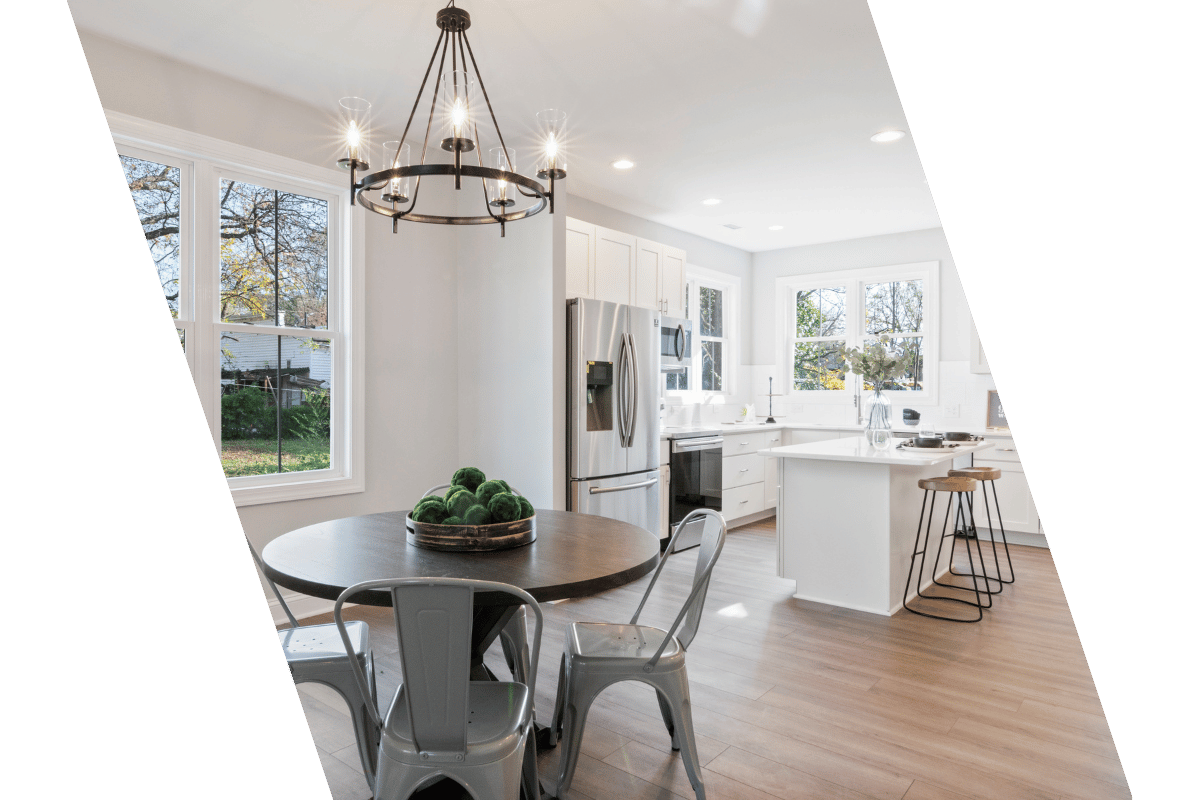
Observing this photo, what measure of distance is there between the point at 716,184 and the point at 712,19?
7.15 feet

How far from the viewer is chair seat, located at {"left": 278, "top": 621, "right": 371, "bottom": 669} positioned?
80.4 inches

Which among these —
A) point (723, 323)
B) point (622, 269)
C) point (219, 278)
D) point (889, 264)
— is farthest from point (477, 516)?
point (889, 264)

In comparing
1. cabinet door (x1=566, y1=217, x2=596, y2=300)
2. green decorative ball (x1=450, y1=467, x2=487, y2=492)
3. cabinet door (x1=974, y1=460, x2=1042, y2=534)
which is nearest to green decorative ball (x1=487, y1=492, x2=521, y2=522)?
green decorative ball (x1=450, y1=467, x2=487, y2=492)

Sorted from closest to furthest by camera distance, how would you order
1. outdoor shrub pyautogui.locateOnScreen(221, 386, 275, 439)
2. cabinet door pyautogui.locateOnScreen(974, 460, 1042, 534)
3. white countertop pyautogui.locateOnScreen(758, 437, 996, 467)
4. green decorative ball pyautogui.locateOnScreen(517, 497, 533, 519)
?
green decorative ball pyautogui.locateOnScreen(517, 497, 533, 519)
outdoor shrub pyautogui.locateOnScreen(221, 386, 275, 439)
white countertop pyautogui.locateOnScreen(758, 437, 996, 467)
cabinet door pyautogui.locateOnScreen(974, 460, 1042, 534)

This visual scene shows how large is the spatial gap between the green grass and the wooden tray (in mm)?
1796

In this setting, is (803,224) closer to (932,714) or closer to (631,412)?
(631,412)

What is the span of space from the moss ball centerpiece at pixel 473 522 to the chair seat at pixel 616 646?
340 millimetres

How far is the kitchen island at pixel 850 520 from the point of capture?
380cm

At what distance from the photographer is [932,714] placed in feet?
8.71

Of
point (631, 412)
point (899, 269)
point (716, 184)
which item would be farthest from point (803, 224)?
point (631, 412)

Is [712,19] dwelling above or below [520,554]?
above

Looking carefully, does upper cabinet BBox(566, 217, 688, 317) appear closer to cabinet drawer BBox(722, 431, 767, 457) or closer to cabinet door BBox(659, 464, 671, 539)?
cabinet drawer BBox(722, 431, 767, 457)

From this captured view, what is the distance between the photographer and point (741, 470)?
239 inches

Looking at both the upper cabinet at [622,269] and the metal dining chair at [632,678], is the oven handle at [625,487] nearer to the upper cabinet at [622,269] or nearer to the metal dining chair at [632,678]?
the upper cabinet at [622,269]
